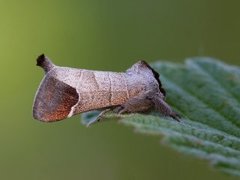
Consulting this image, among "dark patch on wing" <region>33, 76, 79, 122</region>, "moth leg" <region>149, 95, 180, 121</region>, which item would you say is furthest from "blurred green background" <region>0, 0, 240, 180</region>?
"dark patch on wing" <region>33, 76, 79, 122</region>

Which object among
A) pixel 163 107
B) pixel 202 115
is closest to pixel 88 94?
pixel 163 107

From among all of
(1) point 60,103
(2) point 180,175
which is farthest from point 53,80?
Answer: (2) point 180,175

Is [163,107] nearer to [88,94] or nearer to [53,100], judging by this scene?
[88,94]

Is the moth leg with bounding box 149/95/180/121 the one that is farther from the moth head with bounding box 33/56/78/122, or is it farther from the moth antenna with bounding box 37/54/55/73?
the moth antenna with bounding box 37/54/55/73

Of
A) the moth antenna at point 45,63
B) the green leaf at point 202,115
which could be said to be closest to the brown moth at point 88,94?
the moth antenna at point 45,63

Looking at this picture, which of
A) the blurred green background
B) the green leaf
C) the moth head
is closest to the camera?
the green leaf

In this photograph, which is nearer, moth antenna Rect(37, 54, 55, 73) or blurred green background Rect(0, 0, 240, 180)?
moth antenna Rect(37, 54, 55, 73)

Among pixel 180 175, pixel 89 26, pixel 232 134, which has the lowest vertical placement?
pixel 180 175

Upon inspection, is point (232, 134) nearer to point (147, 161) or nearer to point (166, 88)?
point (166, 88)
